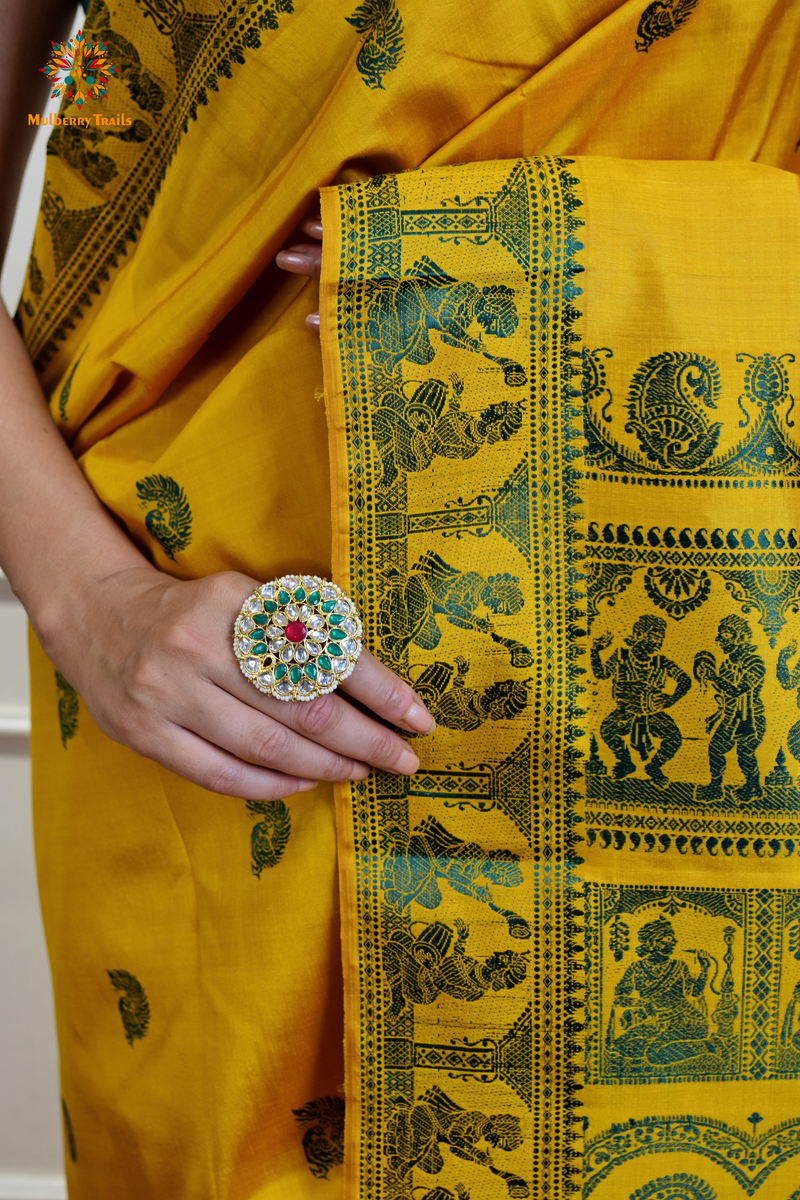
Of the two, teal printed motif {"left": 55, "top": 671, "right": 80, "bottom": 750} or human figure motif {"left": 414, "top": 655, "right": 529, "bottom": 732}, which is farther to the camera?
teal printed motif {"left": 55, "top": 671, "right": 80, "bottom": 750}

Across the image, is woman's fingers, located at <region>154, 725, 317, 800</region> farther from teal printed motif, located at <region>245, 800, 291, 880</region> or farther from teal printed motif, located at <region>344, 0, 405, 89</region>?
teal printed motif, located at <region>344, 0, 405, 89</region>

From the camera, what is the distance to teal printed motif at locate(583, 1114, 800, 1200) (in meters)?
0.54

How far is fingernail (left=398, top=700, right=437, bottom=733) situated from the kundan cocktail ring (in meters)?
0.05

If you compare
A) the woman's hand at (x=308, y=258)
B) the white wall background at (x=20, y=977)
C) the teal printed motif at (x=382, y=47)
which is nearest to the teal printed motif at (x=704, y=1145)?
the woman's hand at (x=308, y=258)

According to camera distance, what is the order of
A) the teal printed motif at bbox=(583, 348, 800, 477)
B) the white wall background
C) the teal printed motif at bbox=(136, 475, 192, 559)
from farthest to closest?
the white wall background, the teal printed motif at bbox=(136, 475, 192, 559), the teal printed motif at bbox=(583, 348, 800, 477)

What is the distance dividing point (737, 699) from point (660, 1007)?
0.21m

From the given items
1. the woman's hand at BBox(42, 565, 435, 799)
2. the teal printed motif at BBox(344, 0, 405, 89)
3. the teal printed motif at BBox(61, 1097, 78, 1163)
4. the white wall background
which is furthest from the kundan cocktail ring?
the white wall background

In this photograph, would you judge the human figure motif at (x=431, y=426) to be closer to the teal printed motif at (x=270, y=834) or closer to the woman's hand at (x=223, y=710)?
the woman's hand at (x=223, y=710)

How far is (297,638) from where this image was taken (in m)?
0.51

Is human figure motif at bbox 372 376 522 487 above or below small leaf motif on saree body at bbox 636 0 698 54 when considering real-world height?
below

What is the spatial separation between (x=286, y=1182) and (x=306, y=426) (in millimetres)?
581

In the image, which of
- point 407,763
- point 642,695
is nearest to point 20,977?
point 407,763

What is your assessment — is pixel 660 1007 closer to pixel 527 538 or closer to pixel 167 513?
pixel 527 538

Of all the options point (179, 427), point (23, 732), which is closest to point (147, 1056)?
point (179, 427)
